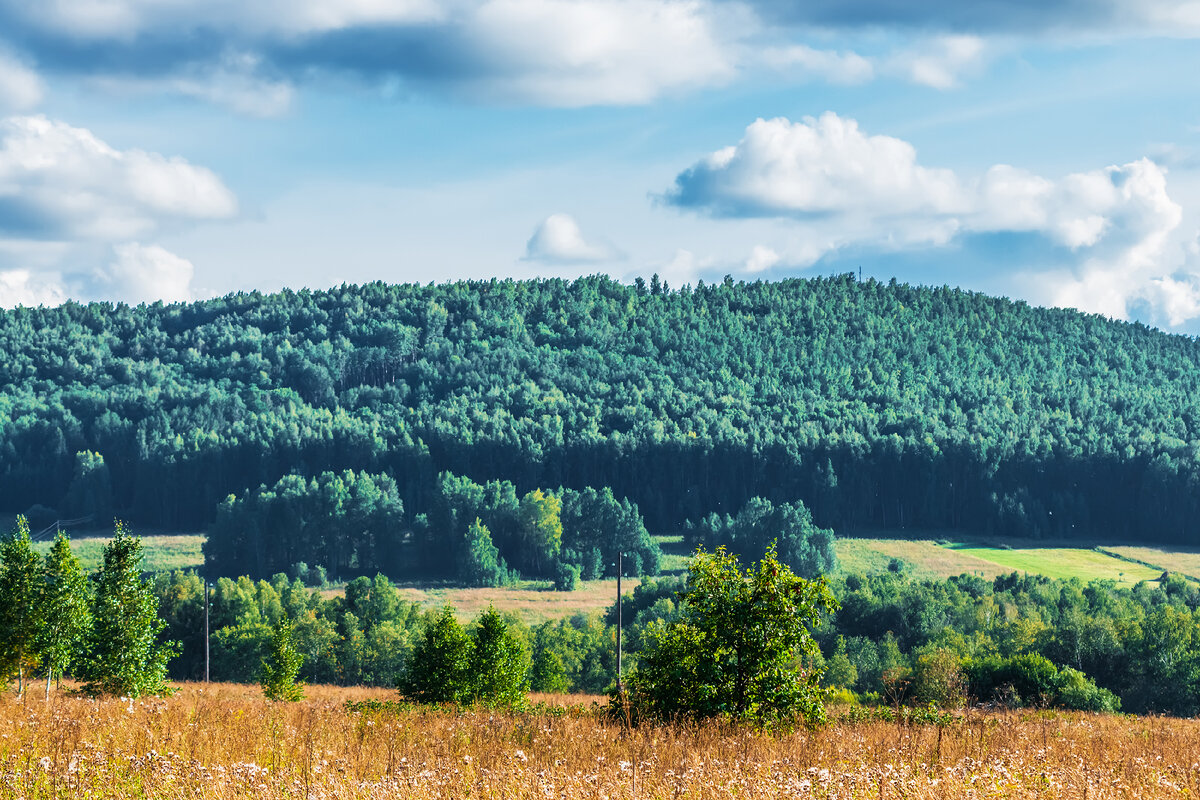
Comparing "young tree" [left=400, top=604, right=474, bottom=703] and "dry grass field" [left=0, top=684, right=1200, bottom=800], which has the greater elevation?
"dry grass field" [left=0, top=684, right=1200, bottom=800]

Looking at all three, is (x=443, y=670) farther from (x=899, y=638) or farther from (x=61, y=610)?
(x=899, y=638)

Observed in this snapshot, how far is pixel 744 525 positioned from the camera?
144 meters

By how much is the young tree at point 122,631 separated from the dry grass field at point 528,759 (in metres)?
15.7

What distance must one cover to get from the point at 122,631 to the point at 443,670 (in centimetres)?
1152

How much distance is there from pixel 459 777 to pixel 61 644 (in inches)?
Result: 978

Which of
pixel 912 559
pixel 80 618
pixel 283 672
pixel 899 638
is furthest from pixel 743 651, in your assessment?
pixel 912 559

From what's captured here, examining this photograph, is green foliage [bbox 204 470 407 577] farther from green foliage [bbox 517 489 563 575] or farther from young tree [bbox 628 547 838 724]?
young tree [bbox 628 547 838 724]

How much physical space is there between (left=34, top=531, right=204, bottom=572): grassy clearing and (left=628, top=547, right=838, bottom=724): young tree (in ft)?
392

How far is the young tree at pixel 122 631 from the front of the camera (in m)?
32.5

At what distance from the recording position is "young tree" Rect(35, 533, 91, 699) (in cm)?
3100

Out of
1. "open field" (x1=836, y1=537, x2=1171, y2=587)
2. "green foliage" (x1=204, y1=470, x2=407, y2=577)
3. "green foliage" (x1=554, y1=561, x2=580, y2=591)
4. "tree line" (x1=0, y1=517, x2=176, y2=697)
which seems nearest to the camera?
"tree line" (x1=0, y1=517, x2=176, y2=697)

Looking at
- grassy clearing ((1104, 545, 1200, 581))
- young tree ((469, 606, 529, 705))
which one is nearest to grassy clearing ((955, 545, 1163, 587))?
grassy clearing ((1104, 545, 1200, 581))

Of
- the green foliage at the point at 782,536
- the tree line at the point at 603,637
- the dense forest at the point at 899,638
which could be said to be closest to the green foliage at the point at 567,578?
the green foliage at the point at 782,536

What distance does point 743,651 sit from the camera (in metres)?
16.4
